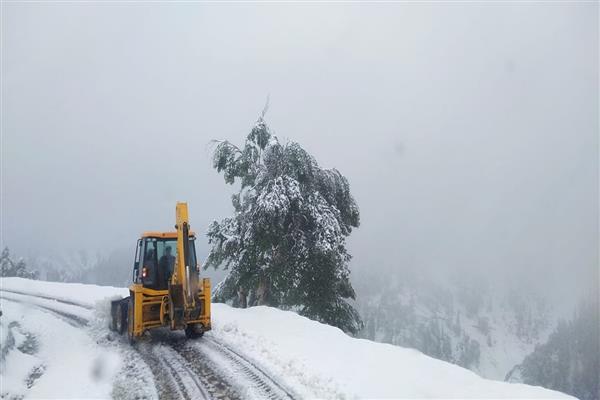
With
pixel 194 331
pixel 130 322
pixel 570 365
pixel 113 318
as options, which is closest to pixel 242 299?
pixel 113 318

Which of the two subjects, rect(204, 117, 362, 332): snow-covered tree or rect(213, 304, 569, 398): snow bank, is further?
rect(204, 117, 362, 332): snow-covered tree

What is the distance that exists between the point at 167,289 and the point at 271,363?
4226mm

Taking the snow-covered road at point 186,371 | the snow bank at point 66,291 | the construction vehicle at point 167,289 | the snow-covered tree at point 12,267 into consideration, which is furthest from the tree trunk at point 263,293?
the snow-covered tree at point 12,267

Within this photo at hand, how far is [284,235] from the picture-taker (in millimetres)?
18156

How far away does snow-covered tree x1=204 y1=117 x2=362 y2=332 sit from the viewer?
17.5 m

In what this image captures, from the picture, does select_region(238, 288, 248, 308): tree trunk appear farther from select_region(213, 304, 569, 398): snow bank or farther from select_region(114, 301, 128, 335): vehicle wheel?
select_region(114, 301, 128, 335): vehicle wheel

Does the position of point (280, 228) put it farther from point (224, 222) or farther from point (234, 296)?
point (234, 296)

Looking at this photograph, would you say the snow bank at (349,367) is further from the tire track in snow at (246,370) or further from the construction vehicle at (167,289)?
the construction vehicle at (167,289)

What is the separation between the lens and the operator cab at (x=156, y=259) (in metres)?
12.4

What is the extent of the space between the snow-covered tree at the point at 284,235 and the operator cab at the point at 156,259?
469 cm

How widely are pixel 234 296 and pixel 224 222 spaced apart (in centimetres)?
345

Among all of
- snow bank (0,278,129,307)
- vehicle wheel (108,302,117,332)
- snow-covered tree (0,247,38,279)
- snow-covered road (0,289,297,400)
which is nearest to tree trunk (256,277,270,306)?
snow bank (0,278,129,307)

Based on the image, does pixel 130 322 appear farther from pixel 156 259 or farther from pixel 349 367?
pixel 349 367

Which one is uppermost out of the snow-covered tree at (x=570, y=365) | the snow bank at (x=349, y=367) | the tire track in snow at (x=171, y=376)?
the snow bank at (x=349, y=367)
